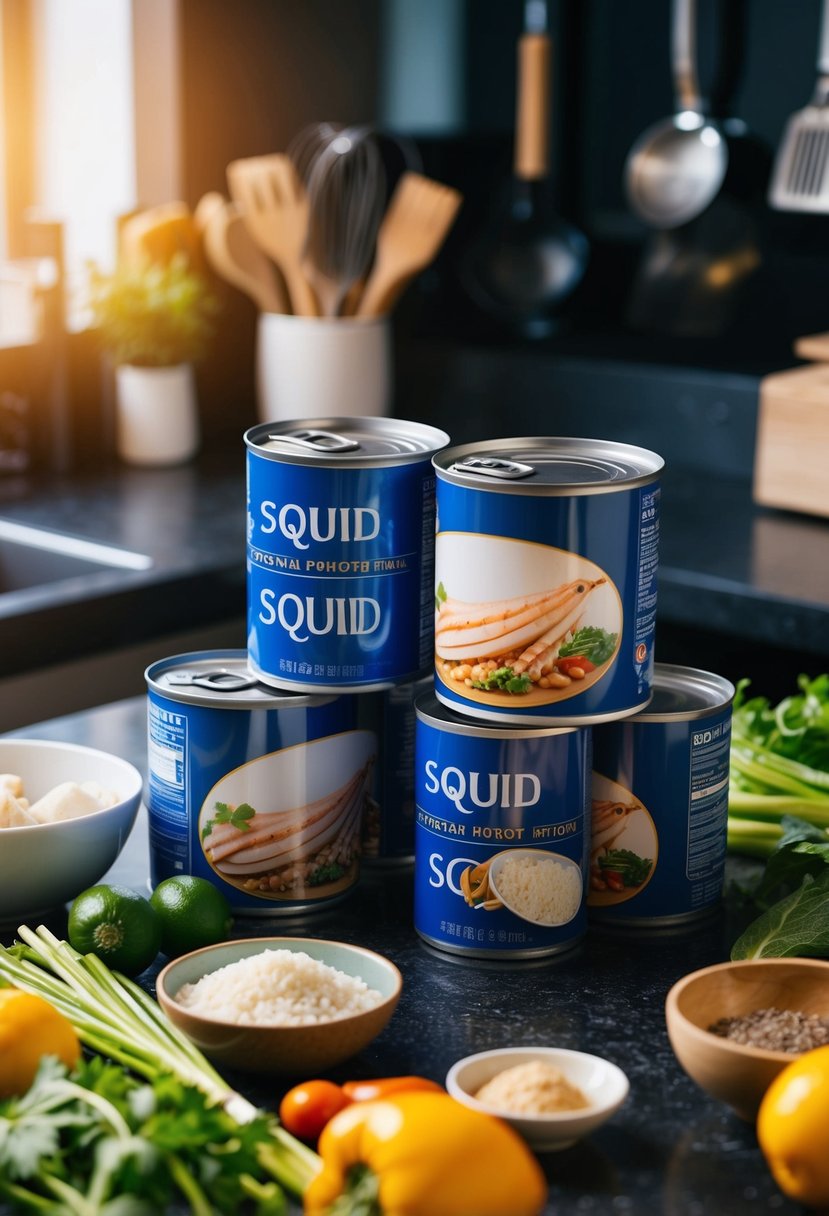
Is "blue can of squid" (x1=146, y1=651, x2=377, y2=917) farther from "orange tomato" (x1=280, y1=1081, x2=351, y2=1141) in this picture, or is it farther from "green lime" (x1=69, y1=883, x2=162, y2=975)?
"orange tomato" (x1=280, y1=1081, x2=351, y2=1141)

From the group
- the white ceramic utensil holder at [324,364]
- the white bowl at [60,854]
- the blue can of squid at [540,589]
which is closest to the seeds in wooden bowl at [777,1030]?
the blue can of squid at [540,589]

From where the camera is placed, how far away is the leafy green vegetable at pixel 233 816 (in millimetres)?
1113

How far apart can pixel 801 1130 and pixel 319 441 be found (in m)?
0.57

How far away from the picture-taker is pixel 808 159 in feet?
7.97

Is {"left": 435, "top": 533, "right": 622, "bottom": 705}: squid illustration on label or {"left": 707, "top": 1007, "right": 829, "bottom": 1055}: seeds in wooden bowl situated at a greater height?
{"left": 435, "top": 533, "right": 622, "bottom": 705}: squid illustration on label

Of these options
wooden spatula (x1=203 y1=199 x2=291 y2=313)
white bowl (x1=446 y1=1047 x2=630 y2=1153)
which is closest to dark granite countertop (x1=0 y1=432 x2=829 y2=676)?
wooden spatula (x1=203 y1=199 x2=291 y2=313)

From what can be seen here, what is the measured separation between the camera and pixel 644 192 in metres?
2.62

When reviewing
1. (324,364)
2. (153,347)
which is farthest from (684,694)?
(153,347)

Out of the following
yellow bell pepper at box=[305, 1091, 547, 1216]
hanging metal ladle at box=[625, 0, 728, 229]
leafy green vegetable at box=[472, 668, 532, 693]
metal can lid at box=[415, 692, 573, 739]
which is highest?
hanging metal ladle at box=[625, 0, 728, 229]

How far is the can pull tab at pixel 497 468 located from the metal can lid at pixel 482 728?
0.53ft

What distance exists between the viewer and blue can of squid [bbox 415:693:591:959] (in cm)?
104

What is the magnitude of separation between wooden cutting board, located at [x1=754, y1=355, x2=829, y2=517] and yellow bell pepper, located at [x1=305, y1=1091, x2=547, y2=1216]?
1.60 metres

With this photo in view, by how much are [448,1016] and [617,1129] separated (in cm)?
16

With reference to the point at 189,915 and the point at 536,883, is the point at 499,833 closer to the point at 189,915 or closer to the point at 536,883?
the point at 536,883
